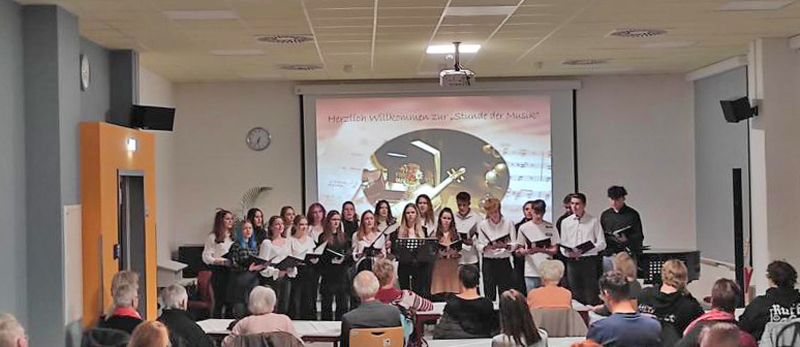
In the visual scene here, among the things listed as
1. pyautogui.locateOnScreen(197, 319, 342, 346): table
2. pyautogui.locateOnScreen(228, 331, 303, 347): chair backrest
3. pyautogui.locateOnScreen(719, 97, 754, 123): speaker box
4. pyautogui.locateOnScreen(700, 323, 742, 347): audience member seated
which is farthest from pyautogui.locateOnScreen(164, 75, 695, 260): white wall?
pyautogui.locateOnScreen(700, 323, 742, 347): audience member seated

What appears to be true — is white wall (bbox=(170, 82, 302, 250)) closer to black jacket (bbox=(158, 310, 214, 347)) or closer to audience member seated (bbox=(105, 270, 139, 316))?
audience member seated (bbox=(105, 270, 139, 316))

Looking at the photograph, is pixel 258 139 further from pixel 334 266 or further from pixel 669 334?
pixel 669 334

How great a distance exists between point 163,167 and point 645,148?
7089 mm

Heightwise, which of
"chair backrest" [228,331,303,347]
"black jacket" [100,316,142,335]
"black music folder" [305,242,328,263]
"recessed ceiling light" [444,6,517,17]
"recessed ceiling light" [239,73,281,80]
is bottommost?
"chair backrest" [228,331,303,347]

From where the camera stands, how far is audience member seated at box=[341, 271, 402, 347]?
606cm

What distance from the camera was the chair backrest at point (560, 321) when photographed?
6822 mm

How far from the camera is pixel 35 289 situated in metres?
8.01

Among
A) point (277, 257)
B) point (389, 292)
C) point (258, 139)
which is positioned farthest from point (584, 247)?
point (258, 139)

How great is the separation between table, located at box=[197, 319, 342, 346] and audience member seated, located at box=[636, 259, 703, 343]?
203 centimetres

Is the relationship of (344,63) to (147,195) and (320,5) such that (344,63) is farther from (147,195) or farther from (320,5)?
(320,5)

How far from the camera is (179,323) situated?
5746 millimetres

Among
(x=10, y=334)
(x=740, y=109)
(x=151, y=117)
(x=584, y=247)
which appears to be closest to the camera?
(x=10, y=334)

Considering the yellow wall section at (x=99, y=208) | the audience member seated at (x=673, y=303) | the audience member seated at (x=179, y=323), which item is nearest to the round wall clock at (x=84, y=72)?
the yellow wall section at (x=99, y=208)

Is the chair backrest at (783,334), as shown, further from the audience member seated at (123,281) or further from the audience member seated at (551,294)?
the audience member seated at (123,281)
